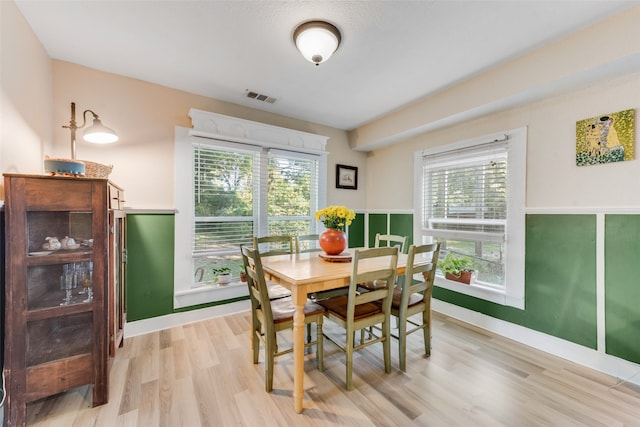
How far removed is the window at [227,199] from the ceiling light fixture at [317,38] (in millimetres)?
1477

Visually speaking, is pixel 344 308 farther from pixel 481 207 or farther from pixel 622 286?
pixel 622 286

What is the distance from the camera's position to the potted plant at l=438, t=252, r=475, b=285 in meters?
2.85

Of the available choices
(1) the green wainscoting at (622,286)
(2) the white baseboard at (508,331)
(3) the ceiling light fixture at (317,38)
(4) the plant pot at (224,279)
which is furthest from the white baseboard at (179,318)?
(1) the green wainscoting at (622,286)

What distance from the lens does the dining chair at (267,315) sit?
1.69 m

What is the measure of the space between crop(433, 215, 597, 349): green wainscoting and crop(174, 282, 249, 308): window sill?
289 centimetres

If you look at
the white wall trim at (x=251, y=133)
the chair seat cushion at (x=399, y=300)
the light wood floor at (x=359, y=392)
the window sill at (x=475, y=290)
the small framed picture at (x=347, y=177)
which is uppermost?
the white wall trim at (x=251, y=133)

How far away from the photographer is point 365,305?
203 centimetres

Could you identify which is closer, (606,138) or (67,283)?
(67,283)

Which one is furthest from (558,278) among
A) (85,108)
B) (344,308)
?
(85,108)

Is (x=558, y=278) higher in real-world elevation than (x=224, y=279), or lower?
higher

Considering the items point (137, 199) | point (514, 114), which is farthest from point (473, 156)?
point (137, 199)

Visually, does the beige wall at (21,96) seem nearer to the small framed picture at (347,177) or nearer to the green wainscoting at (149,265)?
the green wainscoting at (149,265)

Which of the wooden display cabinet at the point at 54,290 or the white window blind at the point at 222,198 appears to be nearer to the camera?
the wooden display cabinet at the point at 54,290

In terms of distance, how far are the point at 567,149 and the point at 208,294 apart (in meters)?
3.73
